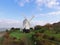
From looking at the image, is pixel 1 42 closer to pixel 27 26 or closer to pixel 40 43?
pixel 40 43

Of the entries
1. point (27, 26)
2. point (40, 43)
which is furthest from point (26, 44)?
point (27, 26)

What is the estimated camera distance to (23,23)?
383 feet

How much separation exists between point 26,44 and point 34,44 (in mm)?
2961

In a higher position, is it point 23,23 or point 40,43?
point 23,23

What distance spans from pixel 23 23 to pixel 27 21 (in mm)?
2329

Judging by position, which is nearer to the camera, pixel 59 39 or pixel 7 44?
pixel 59 39

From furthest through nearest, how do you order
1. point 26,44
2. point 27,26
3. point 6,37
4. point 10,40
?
1. point 27,26
2. point 6,37
3. point 10,40
4. point 26,44

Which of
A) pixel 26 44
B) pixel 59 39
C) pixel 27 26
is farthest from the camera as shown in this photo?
pixel 27 26

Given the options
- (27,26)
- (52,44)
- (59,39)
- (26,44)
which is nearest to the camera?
(52,44)

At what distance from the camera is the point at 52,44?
52.4m

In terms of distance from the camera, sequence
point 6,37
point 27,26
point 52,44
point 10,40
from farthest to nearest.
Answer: point 27,26
point 6,37
point 10,40
point 52,44

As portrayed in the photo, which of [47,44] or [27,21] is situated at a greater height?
[27,21]

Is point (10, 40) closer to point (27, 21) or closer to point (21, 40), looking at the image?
point (21, 40)

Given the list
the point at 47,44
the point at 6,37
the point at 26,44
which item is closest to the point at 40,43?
the point at 47,44
